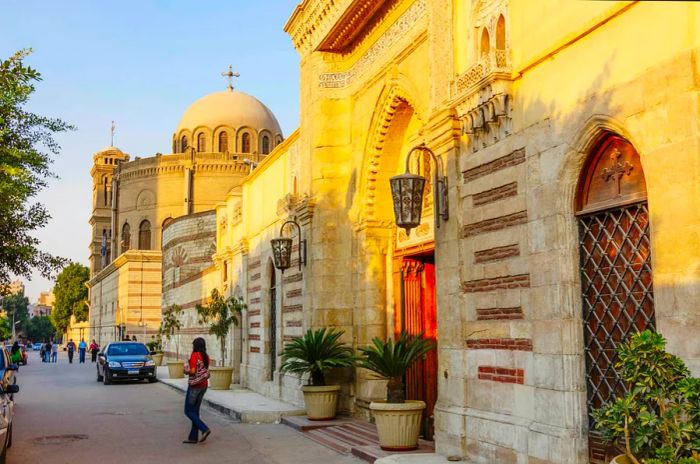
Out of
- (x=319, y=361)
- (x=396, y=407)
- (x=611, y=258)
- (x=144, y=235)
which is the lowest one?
(x=396, y=407)

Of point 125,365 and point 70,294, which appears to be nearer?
point 125,365

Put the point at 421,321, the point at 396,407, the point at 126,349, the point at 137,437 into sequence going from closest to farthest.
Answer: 1. the point at 396,407
2. the point at 421,321
3. the point at 137,437
4. the point at 126,349

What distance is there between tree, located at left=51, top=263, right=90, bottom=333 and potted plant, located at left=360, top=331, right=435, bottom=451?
72518mm

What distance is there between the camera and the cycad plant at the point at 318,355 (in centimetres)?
1206

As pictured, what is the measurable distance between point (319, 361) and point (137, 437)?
10.2ft

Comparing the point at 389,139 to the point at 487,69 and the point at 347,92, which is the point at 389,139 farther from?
the point at 487,69

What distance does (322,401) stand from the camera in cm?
1223

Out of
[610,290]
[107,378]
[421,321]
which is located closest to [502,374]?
[610,290]

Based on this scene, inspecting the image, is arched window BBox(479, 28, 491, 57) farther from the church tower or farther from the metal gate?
the church tower

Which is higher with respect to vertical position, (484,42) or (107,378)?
(484,42)

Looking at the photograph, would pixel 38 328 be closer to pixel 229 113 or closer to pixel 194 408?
pixel 229 113

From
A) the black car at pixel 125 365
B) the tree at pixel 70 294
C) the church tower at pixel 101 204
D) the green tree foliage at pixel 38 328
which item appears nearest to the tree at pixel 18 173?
the black car at pixel 125 365

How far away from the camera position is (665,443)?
4.55 m

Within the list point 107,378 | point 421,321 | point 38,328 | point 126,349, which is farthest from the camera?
point 38,328
